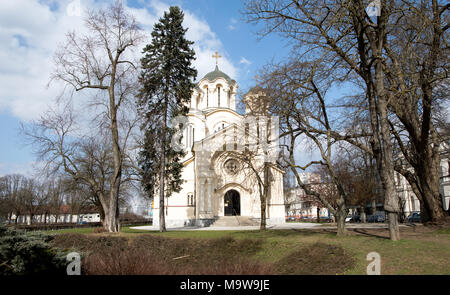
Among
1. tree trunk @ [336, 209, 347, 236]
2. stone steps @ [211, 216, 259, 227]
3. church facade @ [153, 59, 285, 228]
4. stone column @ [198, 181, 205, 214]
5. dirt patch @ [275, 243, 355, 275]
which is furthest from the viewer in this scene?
church facade @ [153, 59, 285, 228]

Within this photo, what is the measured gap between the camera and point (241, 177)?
31656mm

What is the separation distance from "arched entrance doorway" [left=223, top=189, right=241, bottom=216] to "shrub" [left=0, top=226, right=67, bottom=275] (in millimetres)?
25208

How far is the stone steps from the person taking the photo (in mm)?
28388

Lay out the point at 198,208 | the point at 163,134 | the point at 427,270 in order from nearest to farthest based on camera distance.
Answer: the point at 427,270 < the point at 163,134 < the point at 198,208

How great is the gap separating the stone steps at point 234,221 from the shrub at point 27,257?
22.6m

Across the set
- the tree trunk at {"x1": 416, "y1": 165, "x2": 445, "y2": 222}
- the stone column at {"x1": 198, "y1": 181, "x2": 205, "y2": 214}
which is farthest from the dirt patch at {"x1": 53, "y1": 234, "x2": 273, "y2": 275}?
the stone column at {"x1": 198, "y1": 181, "x2": 205, "y2": 214}

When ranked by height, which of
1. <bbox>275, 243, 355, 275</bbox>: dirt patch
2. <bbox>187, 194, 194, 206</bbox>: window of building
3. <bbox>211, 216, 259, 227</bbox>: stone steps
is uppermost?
<bbox>187, 194, 194, 206</bbox>: window of building

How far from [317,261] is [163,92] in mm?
16942

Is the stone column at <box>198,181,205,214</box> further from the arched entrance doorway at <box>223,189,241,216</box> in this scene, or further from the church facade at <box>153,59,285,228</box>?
the arched entrance doorway at <box>223,189,241,216</box>

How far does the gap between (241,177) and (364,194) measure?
498 inches

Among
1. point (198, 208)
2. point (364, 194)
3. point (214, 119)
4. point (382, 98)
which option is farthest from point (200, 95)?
point (382, 98)

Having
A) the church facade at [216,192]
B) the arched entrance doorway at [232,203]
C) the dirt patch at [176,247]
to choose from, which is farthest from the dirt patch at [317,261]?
the arched entrance doorway at [232,203]
